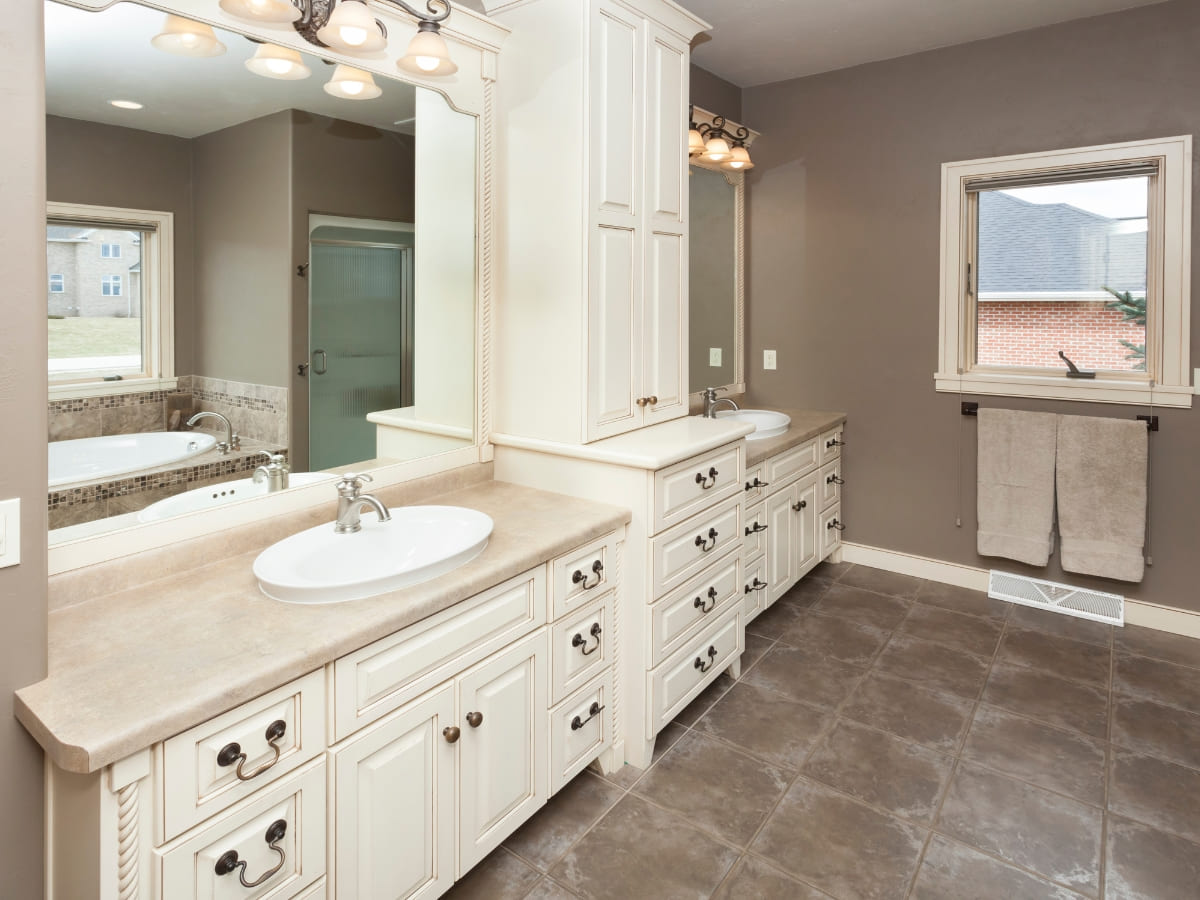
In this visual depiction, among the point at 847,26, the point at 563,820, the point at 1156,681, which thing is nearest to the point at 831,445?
the point at 1156,681

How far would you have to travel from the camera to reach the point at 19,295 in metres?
1.14

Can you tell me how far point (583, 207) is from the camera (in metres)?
2.19

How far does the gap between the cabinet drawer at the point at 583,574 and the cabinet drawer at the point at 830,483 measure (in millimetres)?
1848

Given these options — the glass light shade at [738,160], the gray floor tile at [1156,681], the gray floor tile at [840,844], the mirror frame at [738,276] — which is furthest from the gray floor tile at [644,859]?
the glass light shade at [738,160]

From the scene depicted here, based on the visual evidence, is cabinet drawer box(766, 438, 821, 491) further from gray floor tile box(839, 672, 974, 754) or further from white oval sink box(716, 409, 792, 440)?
gray floor tile box(839, 672, 974, 754)

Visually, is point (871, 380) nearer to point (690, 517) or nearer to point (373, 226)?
point (690, 517)

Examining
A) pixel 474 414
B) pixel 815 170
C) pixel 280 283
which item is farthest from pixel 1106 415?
pixel 280 283

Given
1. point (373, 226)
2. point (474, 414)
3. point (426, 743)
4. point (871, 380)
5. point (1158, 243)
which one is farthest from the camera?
point (871, 380)

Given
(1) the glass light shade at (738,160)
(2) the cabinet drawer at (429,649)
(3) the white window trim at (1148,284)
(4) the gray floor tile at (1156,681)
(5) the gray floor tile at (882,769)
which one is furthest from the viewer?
(1) the glass light shade at (738,160)

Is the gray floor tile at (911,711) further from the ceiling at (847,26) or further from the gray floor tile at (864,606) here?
the ceiling at (847,26)

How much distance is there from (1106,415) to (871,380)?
102 centimetres

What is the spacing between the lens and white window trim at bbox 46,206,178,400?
157cm

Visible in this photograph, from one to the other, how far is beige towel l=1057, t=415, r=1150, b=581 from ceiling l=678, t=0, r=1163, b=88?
171 centimetres

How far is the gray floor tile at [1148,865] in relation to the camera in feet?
5.77
